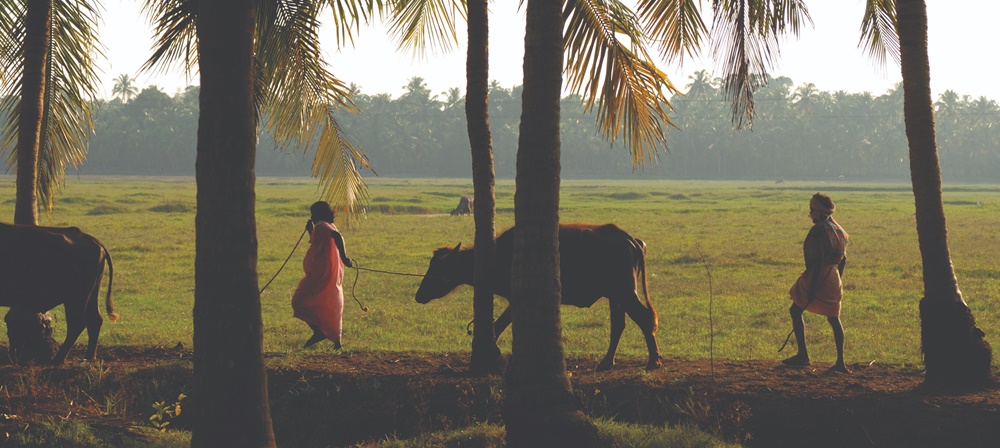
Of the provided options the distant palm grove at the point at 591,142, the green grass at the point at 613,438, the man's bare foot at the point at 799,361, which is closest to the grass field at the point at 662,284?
the man's bare foot at the point at 799,361

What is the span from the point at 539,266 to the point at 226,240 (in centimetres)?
188

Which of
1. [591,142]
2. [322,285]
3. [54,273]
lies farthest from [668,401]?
[591,142]

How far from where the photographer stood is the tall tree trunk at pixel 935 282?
6934mm

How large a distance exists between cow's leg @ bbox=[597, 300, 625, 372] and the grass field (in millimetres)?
538

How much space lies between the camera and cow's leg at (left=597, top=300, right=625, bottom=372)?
8.27 m

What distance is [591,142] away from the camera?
100125mm

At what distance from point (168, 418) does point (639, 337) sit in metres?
5.62

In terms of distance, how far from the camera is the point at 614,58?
859 centimetres

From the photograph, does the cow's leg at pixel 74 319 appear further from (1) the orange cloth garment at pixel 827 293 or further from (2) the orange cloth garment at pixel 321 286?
(1) the orange cloth garment at pixel 827 293

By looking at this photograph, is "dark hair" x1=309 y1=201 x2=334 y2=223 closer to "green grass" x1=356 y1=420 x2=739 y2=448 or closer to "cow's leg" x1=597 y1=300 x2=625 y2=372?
"cow's leg" x1=597 y1=300 x2=625 y2=372

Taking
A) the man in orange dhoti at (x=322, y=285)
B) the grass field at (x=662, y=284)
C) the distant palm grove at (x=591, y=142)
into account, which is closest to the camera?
the man in orange dhoti at (x=322, y=285)

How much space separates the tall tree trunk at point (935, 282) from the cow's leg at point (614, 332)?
8.23 ft

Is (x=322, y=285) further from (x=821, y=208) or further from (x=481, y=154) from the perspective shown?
(x=821, y=208)

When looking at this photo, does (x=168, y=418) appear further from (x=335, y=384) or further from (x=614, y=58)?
(x=614, y=58)
